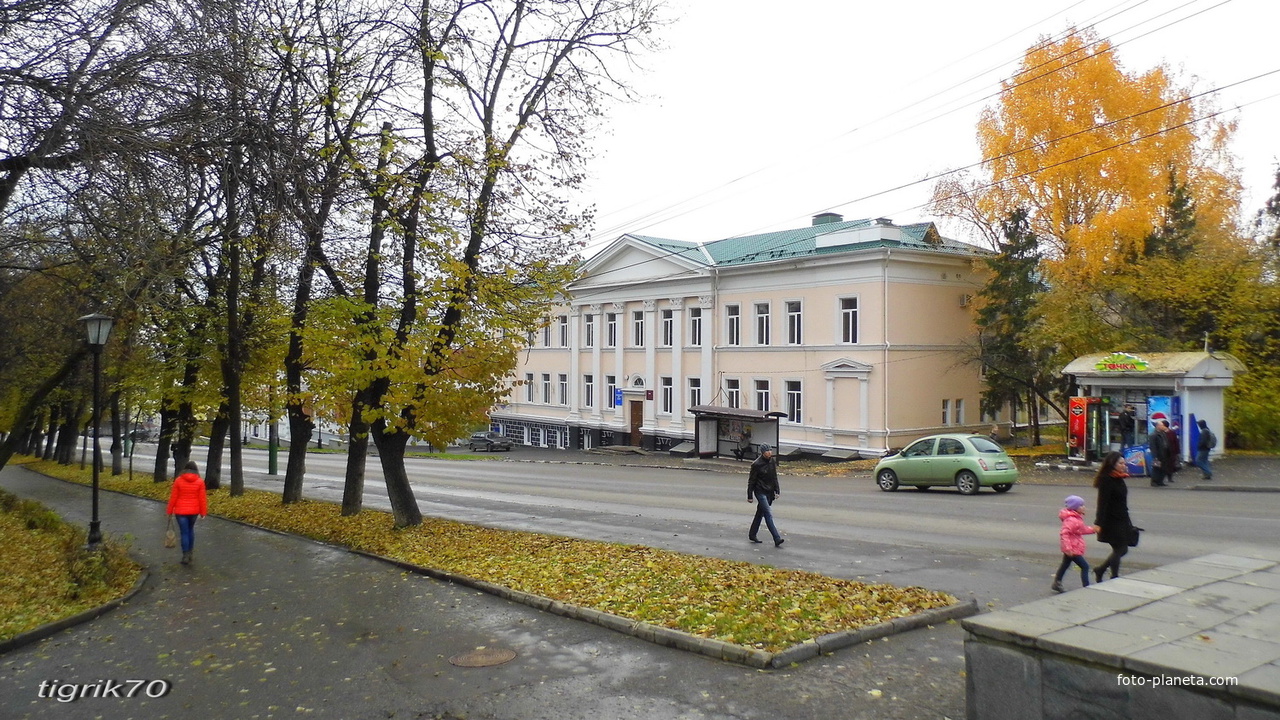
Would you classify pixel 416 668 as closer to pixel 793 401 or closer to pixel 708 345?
pixel 793 401

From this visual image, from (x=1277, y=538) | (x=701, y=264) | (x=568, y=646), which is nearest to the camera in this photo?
(x=568, y=646)

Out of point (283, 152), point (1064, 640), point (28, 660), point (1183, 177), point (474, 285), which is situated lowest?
point (28, 660)

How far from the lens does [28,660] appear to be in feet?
26.9

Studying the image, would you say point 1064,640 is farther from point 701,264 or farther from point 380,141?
point 701,264

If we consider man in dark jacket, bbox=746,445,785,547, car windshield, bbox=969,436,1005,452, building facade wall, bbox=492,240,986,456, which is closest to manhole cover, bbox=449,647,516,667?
man in dark jacket, bbox=746,445,785,547

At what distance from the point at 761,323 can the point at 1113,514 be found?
30594mm

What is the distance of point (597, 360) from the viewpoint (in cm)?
4912

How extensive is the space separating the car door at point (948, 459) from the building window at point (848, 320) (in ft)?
46.4

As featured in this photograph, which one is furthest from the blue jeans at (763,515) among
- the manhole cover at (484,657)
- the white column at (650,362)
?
the white column at (650,362)

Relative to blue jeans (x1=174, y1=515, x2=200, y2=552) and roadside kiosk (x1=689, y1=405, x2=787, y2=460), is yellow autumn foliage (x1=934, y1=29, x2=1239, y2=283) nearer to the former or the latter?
roadside kiosk (x1=689, y1=405, x2=787, y2=460)

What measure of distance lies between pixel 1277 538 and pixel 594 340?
38507mm

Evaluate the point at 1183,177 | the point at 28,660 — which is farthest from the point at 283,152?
the point at 1183,177

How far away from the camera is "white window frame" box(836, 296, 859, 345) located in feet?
118

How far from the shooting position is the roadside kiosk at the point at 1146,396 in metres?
23.7
